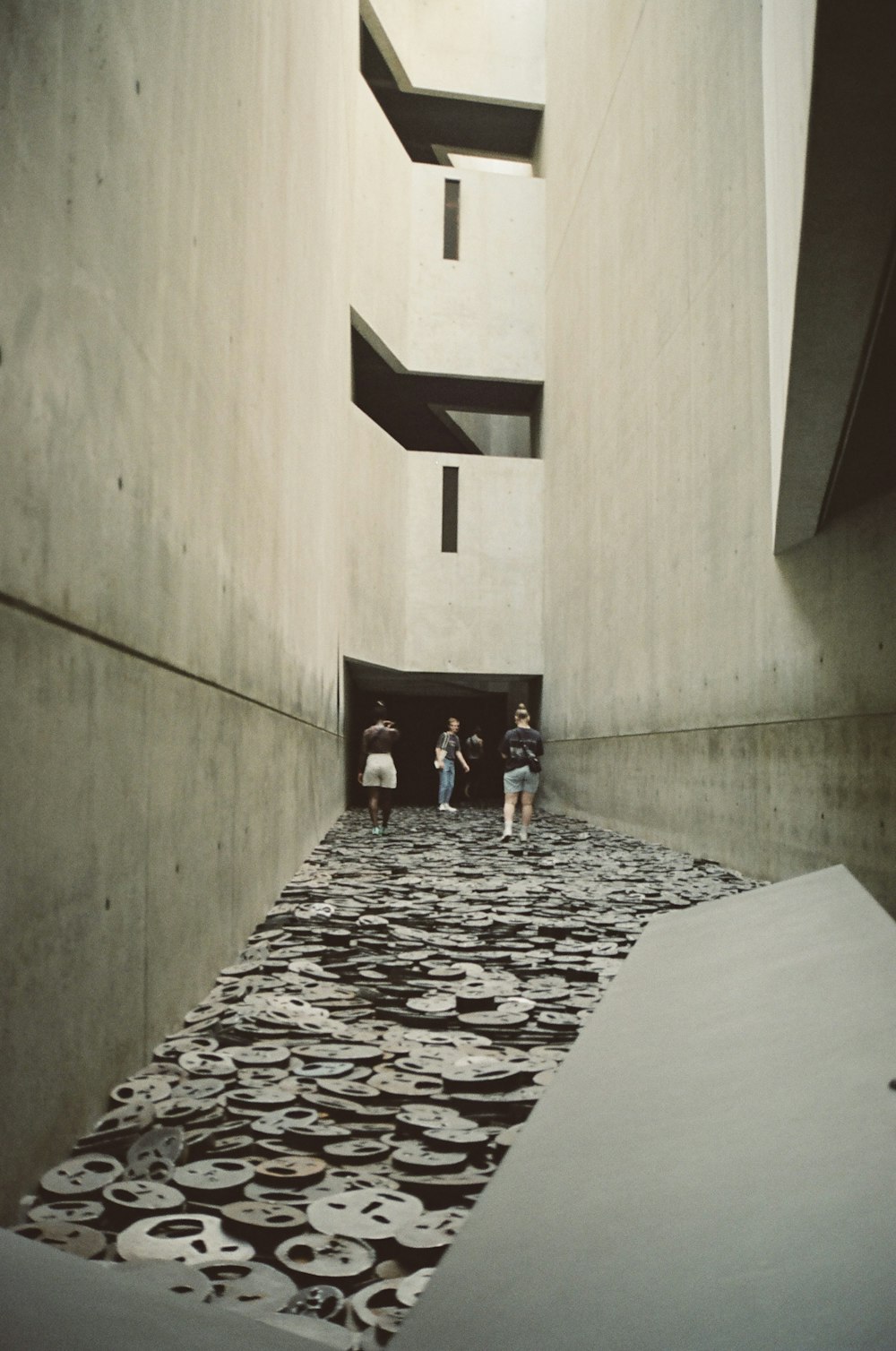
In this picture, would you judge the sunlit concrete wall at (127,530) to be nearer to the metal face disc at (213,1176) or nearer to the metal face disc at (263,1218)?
the metal face disc at (213,1176)

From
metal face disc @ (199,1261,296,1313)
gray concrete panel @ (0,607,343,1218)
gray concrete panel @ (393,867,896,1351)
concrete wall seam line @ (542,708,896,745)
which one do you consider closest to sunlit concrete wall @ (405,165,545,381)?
concrete wall seam line @ (542,708,896,745)

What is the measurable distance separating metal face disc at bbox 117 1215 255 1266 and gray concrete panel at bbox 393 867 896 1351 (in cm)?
60

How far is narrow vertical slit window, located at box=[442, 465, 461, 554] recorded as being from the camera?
743 inches

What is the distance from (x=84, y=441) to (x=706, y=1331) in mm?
2696

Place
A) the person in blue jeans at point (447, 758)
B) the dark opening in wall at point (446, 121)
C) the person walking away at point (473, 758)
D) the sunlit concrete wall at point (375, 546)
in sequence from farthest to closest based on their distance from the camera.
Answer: the person walking away at point (473, 758), the dark opening in wall at point (446, 121), the person in blue jeans at point (447, 758), the sunlit concrete wall at point (375, 546)

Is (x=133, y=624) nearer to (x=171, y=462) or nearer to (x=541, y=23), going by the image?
(x=171, y=462)

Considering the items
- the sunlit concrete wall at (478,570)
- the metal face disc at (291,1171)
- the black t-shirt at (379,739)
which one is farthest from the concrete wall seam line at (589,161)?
the metal face disc at (291,1171)

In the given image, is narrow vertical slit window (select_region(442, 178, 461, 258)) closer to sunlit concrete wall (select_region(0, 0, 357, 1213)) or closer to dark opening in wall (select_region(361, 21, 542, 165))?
dark opening in wall (select_region(361, 21, 542, 165))

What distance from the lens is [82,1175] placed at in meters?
2.62

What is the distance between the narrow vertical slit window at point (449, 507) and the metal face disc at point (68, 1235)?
16939 mm

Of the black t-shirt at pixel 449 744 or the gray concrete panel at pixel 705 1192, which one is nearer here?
the gray concrete panel at pixel 705 1192

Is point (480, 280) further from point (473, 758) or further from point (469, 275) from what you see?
point (473, 758)

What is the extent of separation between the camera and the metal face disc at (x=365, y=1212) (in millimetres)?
2430

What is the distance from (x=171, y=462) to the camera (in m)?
3.97
